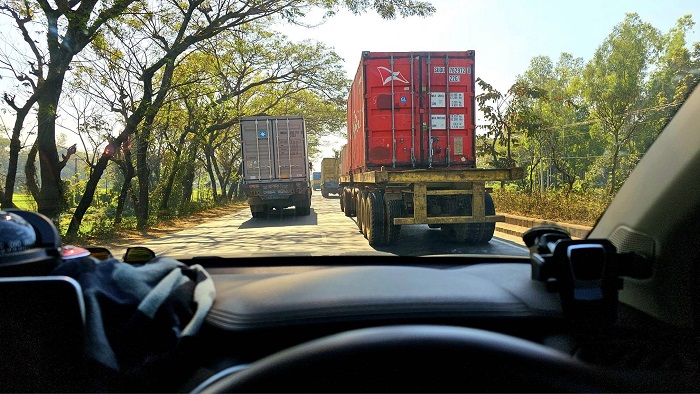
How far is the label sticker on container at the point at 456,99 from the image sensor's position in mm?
9922

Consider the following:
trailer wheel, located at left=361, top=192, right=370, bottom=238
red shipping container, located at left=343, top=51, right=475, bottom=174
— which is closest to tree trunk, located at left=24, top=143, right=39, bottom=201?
trailer wheel, located at left=361, top=192, right=370, bottom=238

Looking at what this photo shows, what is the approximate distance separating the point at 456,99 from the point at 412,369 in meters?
9.32

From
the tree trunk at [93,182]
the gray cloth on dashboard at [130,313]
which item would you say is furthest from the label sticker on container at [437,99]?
the gray cloth on dashboard at [130,313]

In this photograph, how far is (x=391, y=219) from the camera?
28.3 ft

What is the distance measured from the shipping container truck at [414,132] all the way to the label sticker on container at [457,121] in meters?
0.02

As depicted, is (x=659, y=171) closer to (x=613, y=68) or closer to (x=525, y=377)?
(x=525, y=377)

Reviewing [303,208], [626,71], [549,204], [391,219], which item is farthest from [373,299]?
[303,208]

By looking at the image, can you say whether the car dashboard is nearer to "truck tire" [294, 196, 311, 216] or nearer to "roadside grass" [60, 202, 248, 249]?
"roadside grass" [60, 202, 248, 249]

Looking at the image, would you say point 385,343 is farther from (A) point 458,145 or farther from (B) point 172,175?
(B) point 172,175

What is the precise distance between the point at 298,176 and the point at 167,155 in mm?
6498

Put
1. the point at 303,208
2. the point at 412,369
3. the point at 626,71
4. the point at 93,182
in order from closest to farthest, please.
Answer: the point at 412,369 → the point at 626,71 → the point at 93,182 → the point at 303,208

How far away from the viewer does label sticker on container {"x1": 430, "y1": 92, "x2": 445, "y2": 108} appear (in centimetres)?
991

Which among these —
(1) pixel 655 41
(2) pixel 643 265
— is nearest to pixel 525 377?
(2) pixel 643 265

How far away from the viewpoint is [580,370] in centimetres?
114
